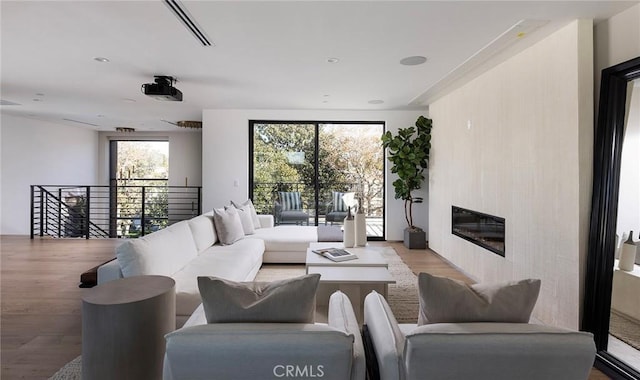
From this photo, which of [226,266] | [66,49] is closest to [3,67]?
[66,49]

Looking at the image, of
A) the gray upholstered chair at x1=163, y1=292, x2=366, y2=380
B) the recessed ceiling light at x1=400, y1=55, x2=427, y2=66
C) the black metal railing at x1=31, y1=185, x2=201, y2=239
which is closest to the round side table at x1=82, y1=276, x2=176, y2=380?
the gray upholstered chair at x1=163, y1=292, x2=366, y2=380

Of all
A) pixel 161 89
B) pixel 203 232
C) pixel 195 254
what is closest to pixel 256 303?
pixel 195 254

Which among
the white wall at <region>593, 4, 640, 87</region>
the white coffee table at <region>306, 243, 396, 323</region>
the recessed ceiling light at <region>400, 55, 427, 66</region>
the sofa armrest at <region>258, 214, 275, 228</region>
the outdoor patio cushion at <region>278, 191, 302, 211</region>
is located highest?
the recessed ceiling light at <region>400, 55, 427, 66</region>

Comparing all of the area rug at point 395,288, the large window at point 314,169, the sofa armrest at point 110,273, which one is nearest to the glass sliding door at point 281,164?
the large window at point 314,169

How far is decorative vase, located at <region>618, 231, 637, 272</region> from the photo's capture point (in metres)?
2.22

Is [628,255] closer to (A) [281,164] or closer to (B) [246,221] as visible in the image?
(B) [246,221]

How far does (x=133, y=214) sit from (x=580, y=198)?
31.6 feet

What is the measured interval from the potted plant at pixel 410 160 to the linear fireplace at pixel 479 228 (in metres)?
1.10

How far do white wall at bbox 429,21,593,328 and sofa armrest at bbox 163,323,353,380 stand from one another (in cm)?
231

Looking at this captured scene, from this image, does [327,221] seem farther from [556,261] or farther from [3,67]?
[3,67]

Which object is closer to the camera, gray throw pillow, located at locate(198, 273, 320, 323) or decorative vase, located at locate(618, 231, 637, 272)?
gray throw pillow, located at locate(198, 273, 320, 323)

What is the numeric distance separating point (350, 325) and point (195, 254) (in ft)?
8.10

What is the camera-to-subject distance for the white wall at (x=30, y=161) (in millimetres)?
6648

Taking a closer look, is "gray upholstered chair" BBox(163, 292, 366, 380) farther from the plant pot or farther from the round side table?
the plant pot
